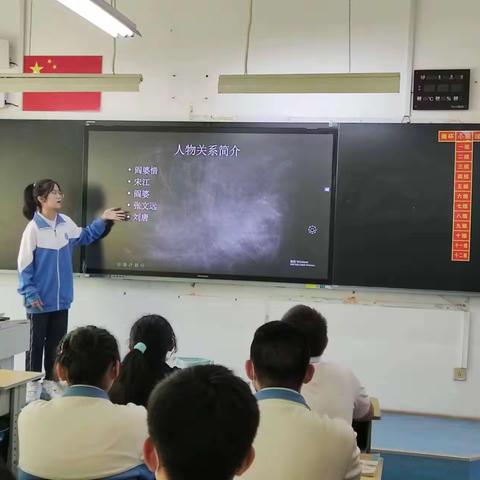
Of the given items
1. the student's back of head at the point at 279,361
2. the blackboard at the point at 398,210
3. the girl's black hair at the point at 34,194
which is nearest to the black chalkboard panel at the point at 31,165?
the girl's black hair at the point at 34,194

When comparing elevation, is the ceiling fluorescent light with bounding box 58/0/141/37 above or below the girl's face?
above

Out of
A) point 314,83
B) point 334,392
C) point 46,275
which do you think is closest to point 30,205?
point 46,275

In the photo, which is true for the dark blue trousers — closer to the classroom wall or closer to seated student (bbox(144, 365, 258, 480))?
the classroom wall

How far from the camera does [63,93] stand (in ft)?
16.3

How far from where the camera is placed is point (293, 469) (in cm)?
145

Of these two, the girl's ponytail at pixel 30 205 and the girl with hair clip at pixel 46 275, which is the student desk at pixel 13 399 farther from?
the girl's ponytail at pixel 30 205

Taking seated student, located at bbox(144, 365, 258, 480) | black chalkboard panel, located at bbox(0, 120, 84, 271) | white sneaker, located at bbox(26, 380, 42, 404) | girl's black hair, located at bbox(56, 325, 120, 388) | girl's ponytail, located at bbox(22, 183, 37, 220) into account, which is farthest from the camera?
black chalkboard panel, located at bbox(0, 120, 84, 271)

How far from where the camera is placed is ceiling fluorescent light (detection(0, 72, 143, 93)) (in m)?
3.92

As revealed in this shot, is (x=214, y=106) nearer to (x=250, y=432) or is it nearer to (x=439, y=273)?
(x=439, y=273)

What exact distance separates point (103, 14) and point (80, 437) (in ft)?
9.00

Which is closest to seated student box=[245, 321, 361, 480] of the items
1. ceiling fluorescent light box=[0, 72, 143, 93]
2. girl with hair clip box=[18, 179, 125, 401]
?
ceiling fluorescent light box=[0, 72, 143, 93]

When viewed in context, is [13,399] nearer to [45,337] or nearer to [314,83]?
[45,337]

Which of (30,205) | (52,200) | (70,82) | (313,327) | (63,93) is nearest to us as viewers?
(313,327)

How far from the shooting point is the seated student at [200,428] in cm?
92
